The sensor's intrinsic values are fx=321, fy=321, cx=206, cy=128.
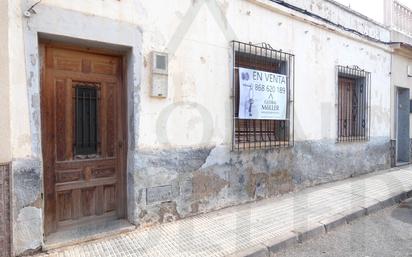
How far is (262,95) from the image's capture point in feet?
18.2

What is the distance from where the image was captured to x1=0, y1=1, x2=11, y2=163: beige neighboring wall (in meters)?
3.14

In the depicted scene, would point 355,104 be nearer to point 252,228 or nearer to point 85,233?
point 252,228

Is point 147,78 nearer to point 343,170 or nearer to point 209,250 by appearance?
point 209,250

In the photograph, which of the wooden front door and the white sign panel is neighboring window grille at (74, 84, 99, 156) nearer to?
the wooden front door

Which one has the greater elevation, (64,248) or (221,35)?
(221,35)

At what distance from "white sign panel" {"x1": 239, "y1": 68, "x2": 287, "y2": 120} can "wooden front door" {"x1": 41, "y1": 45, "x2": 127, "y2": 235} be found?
6.66 feet

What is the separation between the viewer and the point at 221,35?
501cm

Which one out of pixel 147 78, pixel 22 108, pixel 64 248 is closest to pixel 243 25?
pixel 147 78

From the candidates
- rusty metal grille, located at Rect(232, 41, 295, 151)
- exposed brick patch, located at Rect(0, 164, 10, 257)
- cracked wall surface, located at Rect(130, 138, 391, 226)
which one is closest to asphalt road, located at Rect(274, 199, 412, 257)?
cracked wall surface, located at Rect(130, 138, 391, 226)

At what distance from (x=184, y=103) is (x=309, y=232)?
2423 mm

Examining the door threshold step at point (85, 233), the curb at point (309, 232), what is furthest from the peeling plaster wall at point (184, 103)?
the curb at point (309, 232)

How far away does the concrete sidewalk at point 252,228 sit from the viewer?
3.55 metres

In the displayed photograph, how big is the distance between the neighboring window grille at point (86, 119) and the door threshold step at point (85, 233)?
907mm

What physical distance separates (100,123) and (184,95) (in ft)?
3.93
